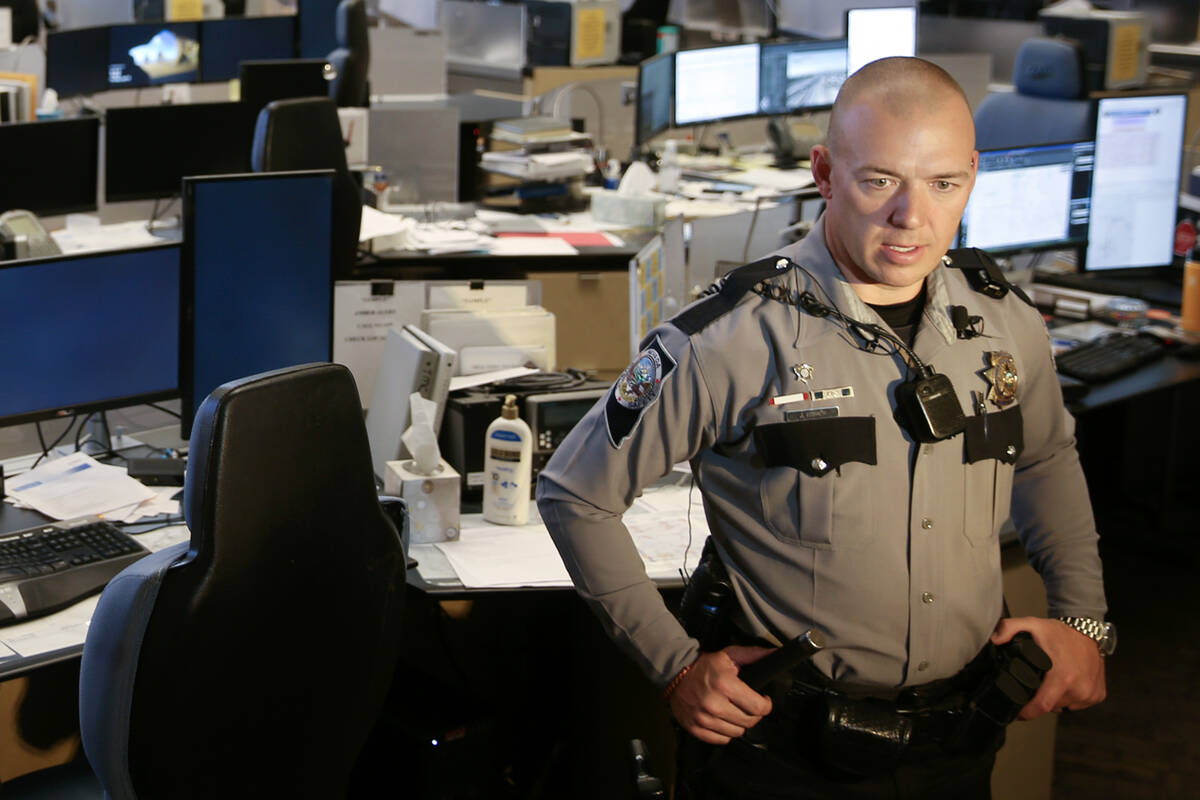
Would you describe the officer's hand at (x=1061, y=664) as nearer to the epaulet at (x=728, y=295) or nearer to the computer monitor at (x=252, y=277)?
the epaulet at (x=728, y=295)

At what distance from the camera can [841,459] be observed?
5.24 ft

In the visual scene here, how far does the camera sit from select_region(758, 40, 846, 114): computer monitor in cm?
552

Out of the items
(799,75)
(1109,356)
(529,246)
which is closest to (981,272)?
(1109,356)

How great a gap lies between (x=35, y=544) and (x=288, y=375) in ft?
2.70

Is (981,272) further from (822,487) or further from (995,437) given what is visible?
(822,487)

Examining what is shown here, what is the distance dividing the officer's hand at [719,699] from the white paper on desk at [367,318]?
133 centimetres

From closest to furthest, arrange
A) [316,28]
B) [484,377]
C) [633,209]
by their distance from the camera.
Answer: [484,377] → [633,209] → [316,28]

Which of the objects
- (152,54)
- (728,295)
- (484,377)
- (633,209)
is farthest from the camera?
(152,54)

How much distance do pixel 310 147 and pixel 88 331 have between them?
1.58 metres

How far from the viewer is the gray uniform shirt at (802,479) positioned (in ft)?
5.25

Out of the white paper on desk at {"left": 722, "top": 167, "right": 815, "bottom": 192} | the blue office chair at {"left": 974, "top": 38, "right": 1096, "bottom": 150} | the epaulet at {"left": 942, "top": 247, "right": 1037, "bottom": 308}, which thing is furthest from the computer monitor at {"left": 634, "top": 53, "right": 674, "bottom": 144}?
the epaulet at {"left": 942, "top": 247, "right": 1037, "bottom": 308}

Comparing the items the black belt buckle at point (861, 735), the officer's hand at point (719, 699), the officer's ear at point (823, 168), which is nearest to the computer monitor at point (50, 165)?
the officer's ear at point (823, 168)

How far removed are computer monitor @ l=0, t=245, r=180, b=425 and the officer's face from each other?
4.62 feet

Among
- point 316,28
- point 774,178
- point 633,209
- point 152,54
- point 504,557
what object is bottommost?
point 504,557
